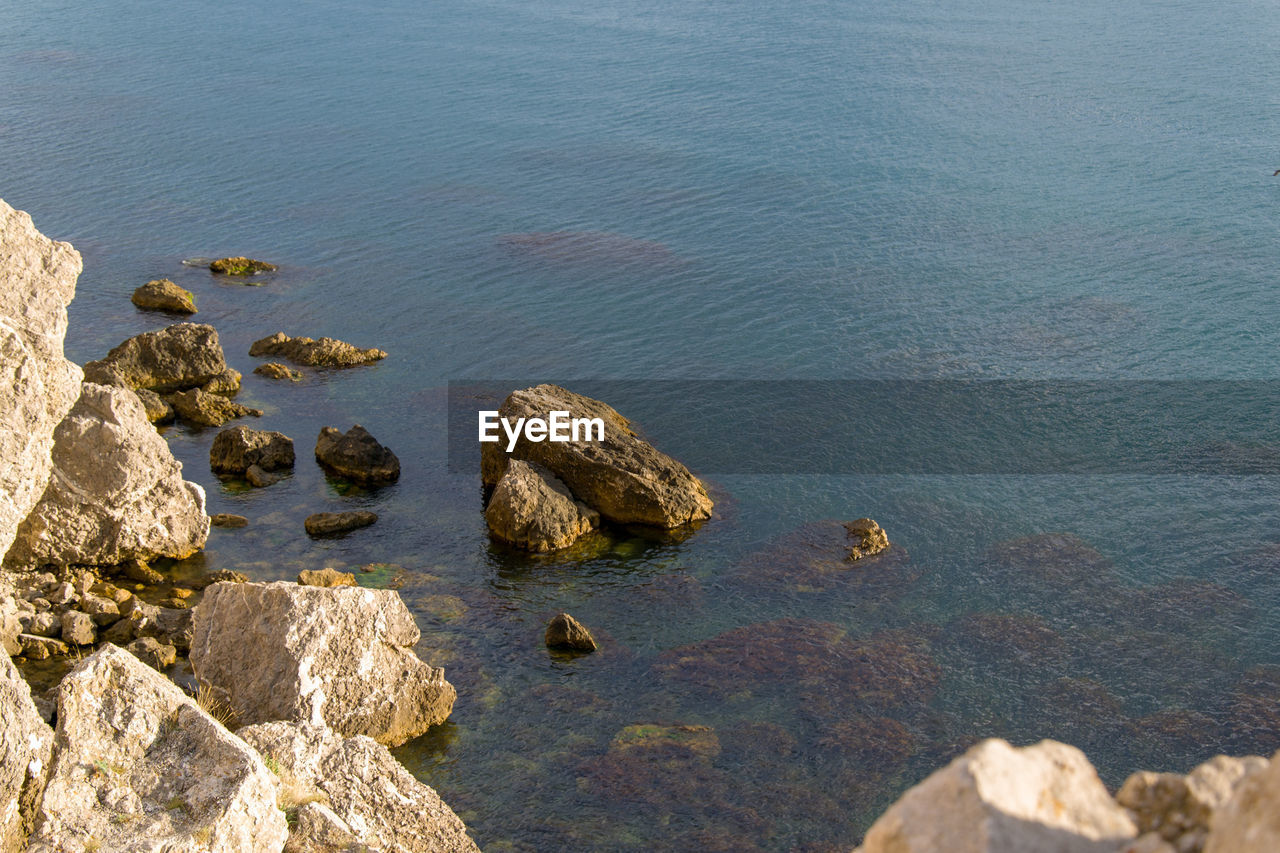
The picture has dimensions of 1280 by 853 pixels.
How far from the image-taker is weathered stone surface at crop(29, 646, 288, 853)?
22172 millimetres

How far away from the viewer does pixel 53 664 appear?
37188mm

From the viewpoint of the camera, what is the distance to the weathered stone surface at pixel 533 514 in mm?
50125

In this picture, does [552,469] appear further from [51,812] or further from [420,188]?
[420,188]

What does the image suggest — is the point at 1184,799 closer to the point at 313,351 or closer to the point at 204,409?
the point at 204,409

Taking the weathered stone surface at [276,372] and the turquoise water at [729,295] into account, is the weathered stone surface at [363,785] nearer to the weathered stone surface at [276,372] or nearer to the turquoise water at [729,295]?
the turquoise water at [729,295]

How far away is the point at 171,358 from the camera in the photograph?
204 ft

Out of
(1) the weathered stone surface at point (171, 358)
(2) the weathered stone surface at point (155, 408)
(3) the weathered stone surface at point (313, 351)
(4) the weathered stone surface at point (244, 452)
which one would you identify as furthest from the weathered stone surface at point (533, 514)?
(3) the weathered stone surface at point (313, 351)

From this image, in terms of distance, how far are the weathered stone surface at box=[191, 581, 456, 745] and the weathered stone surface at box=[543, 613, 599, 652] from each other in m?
6.65

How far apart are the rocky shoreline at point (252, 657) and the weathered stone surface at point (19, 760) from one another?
0.05 metres

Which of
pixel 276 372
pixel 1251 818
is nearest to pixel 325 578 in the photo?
pixel 276 372

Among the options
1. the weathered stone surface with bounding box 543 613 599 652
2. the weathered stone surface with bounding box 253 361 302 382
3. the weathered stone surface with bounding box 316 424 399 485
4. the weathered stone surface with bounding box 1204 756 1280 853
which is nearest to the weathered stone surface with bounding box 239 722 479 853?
the weathered stone surface with bounding box 543 613 599 652

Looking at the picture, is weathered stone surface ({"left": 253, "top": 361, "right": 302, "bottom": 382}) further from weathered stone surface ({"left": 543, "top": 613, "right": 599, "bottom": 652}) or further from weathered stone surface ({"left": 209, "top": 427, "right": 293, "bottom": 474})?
weathered stone surface ({"left": 543, "top": 613, "right": 599, "bottom": 652})

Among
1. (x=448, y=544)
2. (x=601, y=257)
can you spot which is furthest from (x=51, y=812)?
(x=601, y=257)

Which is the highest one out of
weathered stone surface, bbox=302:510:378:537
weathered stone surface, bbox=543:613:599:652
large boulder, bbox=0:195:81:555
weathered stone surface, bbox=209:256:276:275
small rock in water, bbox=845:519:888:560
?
large boulder, bbox=0:195:81:555
